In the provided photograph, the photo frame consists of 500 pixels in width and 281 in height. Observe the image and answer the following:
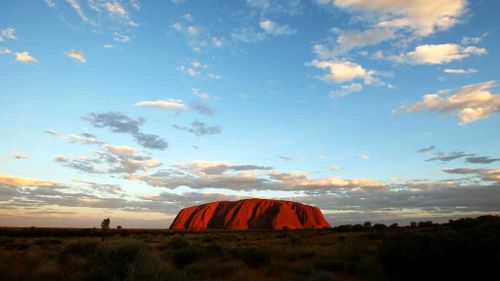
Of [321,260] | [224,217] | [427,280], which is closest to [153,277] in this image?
[427,280]

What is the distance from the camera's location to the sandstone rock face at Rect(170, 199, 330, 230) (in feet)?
364

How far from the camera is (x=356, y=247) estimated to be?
Answer: 16.5 metres

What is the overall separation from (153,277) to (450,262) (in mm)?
8138

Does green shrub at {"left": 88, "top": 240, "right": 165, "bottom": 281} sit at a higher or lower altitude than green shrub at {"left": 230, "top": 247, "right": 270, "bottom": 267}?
higher

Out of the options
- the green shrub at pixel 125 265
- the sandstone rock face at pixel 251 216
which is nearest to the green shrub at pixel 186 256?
the green shrub at pixel 125 265

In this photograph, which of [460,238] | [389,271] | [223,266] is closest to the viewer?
[460,238]

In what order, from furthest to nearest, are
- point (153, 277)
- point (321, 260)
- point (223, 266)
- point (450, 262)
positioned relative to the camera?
1. point (321, 260)
2. point (223, 266)
3. point (450, 262)
4. point (153, 277)

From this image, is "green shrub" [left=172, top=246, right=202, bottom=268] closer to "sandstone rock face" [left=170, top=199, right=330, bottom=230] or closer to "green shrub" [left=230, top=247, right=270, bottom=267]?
"green shrub" [left=230, top=247, right=270, bottom=267]

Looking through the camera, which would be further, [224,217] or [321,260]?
[224,217]

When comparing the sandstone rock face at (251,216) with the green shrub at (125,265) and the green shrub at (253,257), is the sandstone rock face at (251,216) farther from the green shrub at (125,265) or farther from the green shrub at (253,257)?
the green shrub at (125,265)

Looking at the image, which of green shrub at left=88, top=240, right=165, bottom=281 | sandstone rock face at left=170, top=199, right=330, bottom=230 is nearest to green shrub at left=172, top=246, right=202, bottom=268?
green shrub at left=88, top=240, right=165, bottom=281

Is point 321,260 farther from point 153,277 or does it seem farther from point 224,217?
point 224,217

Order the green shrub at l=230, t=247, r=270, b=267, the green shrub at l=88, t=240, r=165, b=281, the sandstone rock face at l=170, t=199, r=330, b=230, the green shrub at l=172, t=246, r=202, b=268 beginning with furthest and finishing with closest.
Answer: the sandstone rock face at l=170, t=199, r=330, b=230 → the green shrub at l=230, t=247, r=270, b=267 → the green shrub at l=172, t=246, r=202, b=268 → the green shrub at l=88, t=240, r=165, b=281

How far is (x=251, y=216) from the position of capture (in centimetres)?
11575
